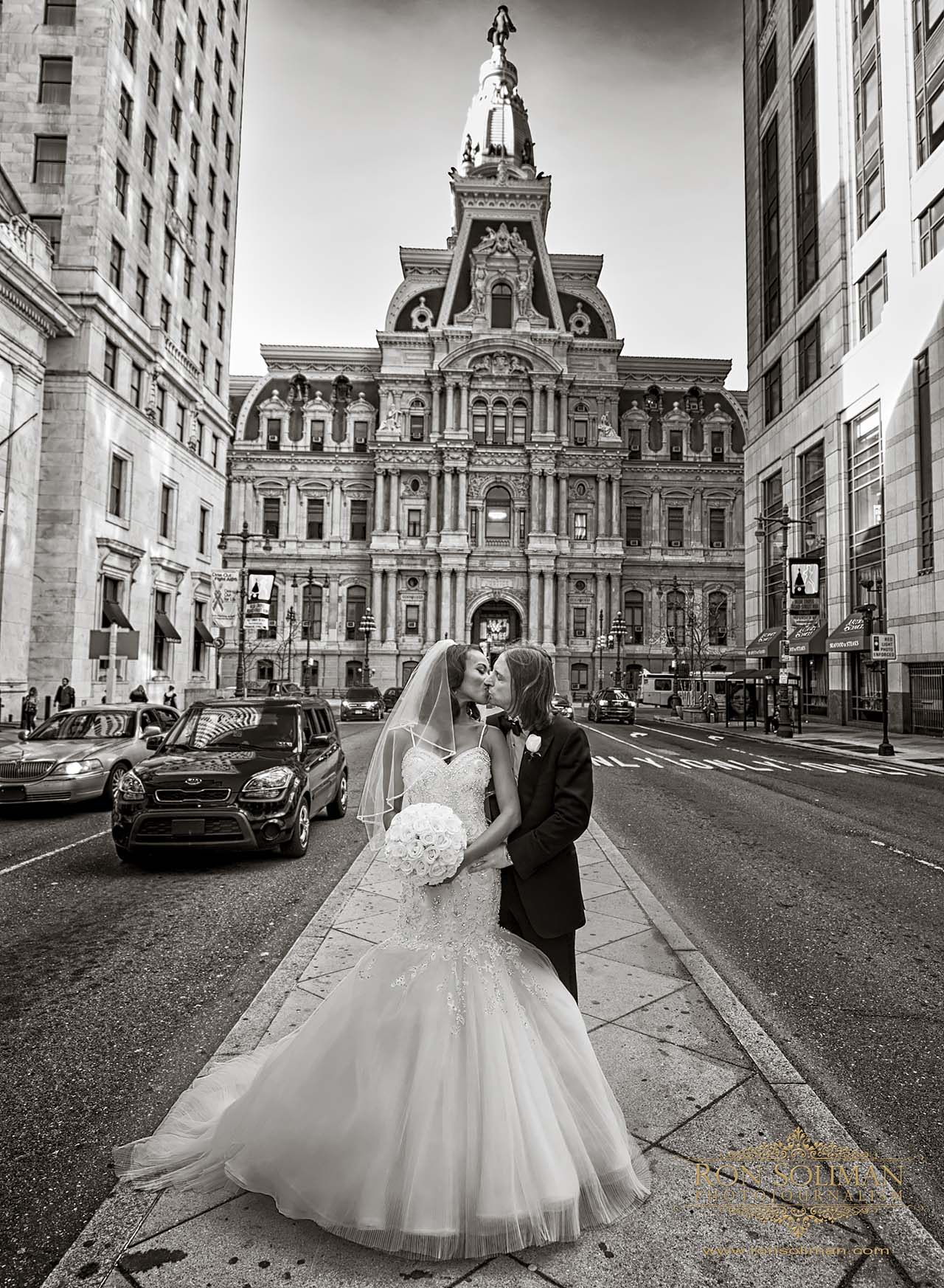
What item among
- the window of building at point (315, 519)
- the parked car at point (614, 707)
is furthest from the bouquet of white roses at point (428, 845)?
the window of building at point (315, 519)

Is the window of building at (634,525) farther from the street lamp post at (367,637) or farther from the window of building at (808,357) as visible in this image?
the window of building at (808,357)

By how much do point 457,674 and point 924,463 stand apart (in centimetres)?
3117

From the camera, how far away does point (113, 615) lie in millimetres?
30797

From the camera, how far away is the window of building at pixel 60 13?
1172 inches

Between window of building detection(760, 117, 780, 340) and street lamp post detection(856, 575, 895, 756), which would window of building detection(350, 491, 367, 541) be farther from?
street lamp post detection(856, 575, 895, 756)

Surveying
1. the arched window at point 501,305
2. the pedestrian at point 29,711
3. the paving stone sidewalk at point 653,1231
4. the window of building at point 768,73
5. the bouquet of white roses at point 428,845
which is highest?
the window of building at point 768,73

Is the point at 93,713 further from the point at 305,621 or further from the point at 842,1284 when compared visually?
the point at 305,621

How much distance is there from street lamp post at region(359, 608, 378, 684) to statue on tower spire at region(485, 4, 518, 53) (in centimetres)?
7153

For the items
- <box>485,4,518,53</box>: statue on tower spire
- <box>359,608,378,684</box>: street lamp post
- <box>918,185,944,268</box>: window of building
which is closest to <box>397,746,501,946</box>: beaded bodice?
<box>918,185,944,268</box>: window of building

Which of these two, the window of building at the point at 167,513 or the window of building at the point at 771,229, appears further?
the window of building at the point at 771,229

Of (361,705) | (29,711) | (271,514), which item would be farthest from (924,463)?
(271,514)

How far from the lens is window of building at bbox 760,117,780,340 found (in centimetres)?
4453

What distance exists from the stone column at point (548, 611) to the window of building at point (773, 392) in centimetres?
2267

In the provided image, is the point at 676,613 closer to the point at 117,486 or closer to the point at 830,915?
the point at 117,486
